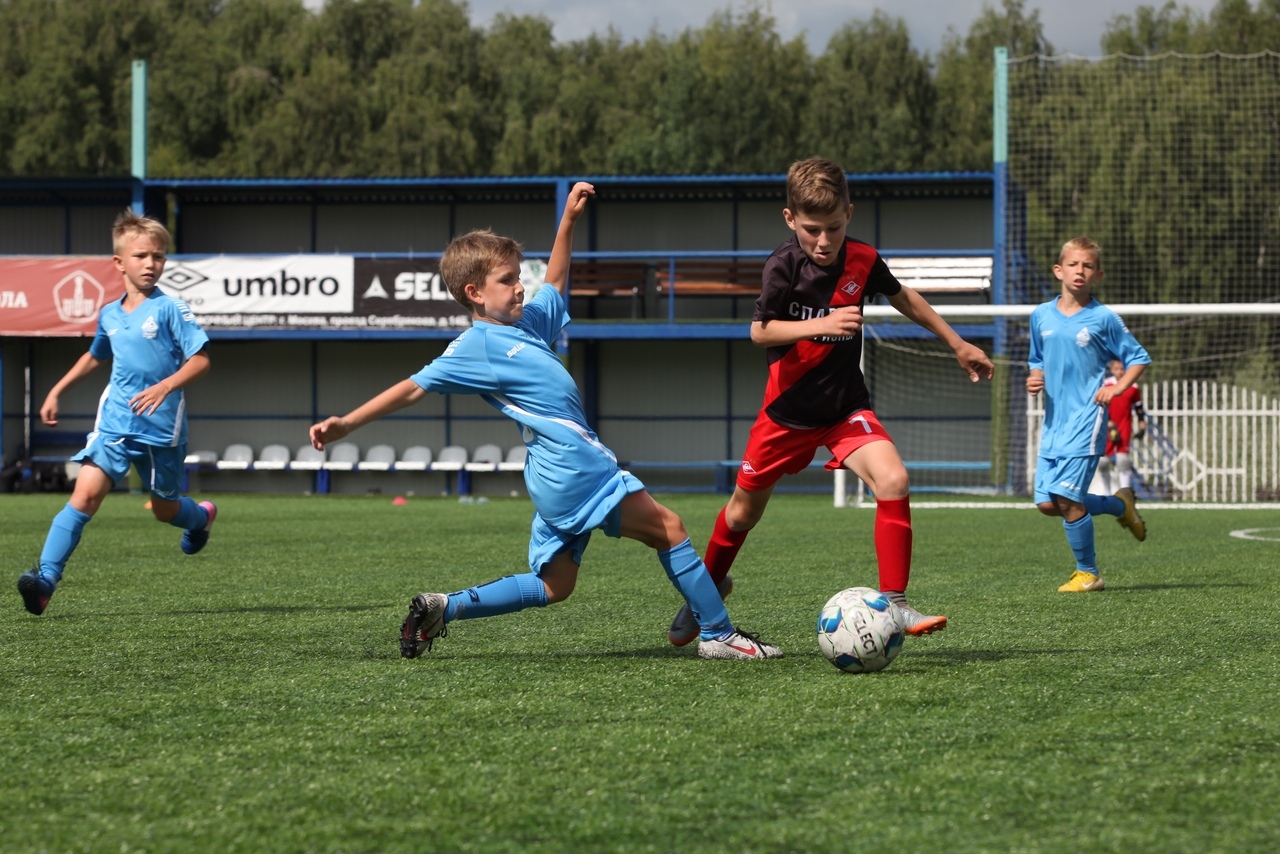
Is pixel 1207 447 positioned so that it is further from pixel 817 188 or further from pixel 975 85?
pixel 975 85

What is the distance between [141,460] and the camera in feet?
19.7

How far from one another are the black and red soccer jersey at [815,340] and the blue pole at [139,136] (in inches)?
768

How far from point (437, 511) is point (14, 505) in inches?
204

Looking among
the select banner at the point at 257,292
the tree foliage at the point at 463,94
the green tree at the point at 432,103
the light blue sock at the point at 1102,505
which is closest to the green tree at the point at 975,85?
the tree foliage at the point at 463,94

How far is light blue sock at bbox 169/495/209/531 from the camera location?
251 inches

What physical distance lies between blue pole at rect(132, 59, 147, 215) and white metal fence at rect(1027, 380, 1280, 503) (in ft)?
46.3

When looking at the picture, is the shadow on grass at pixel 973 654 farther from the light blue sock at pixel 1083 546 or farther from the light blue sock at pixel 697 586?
the light blue sock at pixel 1083 546

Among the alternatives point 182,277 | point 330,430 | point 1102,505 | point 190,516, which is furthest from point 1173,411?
point 330,430

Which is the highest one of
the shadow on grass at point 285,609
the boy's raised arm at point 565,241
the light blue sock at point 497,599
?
the boy's raised arm at point 565,241

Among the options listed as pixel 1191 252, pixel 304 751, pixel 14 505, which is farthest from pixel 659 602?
pixel 1191 252

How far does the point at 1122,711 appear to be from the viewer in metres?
3.38

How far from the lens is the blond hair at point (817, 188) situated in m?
4.39

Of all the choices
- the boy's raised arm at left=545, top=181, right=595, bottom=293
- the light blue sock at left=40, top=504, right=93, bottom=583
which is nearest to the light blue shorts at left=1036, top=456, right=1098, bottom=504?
the boy's raised arm at left=545, top=181, right=595, bottom=293

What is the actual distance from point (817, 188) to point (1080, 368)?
292cm
